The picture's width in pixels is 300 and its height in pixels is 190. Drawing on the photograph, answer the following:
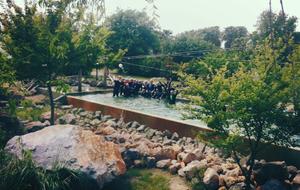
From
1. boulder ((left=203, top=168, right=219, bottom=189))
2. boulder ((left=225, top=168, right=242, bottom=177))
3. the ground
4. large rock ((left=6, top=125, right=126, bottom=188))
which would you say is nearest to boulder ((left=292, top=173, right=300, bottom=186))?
boulder ((left=225, top=168, right=242, bottom=177))

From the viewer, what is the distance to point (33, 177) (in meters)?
8.48

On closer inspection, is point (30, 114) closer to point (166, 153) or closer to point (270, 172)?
point (166, 153)

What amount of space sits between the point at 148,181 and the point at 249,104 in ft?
11.4

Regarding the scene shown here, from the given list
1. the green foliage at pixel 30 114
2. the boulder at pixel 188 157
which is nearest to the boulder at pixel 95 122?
the green foliage at pixel 30 114

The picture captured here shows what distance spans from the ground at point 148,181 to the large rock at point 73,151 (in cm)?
31

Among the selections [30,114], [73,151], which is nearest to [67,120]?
[30,114]

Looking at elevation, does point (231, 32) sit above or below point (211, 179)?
above

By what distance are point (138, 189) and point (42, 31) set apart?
22.3 ft

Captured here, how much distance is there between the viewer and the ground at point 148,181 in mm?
10094

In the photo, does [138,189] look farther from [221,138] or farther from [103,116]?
[103,116]

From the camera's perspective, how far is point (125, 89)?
26219mm

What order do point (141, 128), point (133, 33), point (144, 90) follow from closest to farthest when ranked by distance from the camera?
1. point (141, 128)
2. point (144, 90)
3. point (133, 33)

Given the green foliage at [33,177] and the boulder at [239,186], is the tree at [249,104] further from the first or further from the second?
the green foliage at [33,177]

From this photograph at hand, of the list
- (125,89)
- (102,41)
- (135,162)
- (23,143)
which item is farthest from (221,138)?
(125,89)
